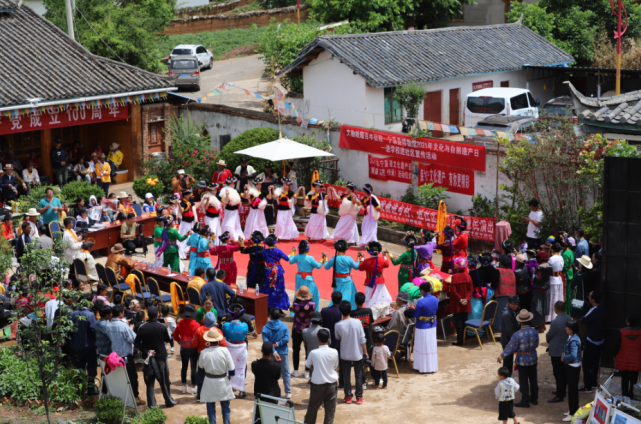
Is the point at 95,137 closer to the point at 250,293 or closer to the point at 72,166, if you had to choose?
the point at 72,166

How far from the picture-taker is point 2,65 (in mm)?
21031

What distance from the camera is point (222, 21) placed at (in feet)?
149

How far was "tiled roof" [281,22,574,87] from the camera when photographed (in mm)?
24188

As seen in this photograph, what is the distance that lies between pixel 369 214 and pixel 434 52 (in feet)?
36.8

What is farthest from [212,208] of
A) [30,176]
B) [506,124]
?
[506,124]

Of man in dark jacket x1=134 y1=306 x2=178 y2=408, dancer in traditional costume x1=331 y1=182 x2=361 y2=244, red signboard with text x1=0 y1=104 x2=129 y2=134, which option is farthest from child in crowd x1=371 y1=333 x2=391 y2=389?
red signboard with text x1=0 y1=104 x2=129 y2=134

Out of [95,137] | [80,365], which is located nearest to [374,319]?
[80,365]

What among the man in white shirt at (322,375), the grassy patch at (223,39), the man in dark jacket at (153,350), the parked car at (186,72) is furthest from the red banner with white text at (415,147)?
the grassy patch at (223,39)

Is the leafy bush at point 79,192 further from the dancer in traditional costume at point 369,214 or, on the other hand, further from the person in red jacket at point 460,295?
the person in red jacket at point 460,295

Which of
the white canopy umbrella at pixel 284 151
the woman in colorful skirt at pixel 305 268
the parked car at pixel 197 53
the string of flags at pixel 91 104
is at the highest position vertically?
the parked car at pixel 197 53

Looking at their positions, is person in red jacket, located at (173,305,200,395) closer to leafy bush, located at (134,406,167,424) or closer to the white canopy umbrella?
leafy bush, located at (134,406,167,424)

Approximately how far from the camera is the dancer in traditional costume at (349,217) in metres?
17.2

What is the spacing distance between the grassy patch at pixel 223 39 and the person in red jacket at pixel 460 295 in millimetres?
30948

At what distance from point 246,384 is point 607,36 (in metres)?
25.7
